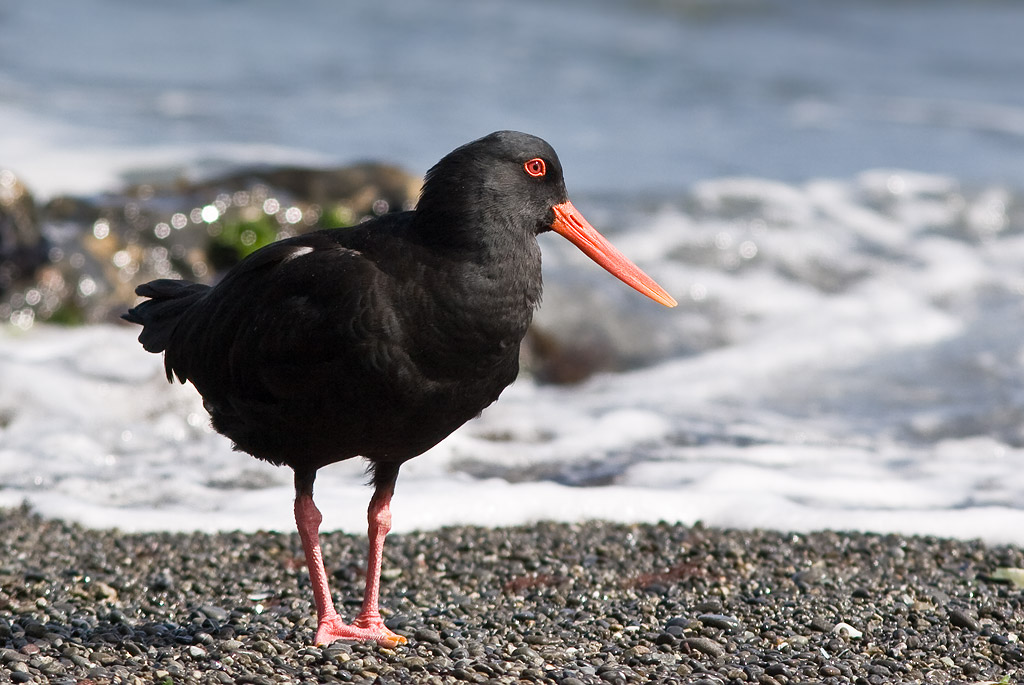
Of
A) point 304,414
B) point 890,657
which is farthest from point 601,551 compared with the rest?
point 304,414

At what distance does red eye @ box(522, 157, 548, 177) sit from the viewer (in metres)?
4.06

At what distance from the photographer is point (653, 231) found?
12828mm

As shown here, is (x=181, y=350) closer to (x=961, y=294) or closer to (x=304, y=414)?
(x=304, y=414)

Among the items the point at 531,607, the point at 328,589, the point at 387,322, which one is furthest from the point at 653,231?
the point at 387,322

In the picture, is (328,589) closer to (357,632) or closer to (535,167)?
(357,632)

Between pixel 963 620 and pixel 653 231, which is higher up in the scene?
pixel 653 231

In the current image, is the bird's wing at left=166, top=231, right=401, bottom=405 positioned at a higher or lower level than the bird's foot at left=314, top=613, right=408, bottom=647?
higher

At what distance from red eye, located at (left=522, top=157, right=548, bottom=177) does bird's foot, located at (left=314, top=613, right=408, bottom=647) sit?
1714 mm

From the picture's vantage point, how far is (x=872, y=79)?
21.5m

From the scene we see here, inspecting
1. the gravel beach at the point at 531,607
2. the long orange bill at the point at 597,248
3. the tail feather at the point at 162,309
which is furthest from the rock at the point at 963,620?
the tail feather at the point at 162,309

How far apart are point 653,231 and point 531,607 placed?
335 inches

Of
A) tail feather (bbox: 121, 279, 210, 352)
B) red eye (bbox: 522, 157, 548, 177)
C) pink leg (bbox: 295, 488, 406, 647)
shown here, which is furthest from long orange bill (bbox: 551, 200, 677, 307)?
tail feather (bbox: 121, 279, 210, 352)

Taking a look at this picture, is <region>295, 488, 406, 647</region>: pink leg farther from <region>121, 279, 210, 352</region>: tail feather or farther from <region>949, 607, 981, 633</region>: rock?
<region>949, 607, 981, 633</region>: rock

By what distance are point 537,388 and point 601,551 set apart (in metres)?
4.17
